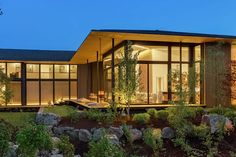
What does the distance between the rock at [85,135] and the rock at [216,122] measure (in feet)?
10.5

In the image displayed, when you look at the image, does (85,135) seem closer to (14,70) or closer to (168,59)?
(168,59)

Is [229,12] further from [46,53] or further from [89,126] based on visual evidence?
[89,126]

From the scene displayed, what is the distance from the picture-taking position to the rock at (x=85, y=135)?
855 centimetres

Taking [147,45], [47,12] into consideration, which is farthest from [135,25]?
[147,45]

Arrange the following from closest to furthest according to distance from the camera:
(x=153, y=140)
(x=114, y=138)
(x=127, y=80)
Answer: (x=153, y=140), (x=114, y=138), (x=127, y=80)

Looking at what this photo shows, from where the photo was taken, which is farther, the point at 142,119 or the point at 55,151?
the point at 142,119

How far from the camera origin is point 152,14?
76250 millimetres

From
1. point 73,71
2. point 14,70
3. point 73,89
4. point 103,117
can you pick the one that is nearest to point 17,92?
point 14,70

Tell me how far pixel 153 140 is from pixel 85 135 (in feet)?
6.12

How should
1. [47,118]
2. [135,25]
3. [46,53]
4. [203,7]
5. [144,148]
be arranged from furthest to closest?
[135,25]
[203,7]
[46,53]
[47,118]
[144,148]

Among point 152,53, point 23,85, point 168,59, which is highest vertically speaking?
point 152,53

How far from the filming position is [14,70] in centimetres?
2395

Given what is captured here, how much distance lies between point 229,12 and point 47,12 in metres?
41.6

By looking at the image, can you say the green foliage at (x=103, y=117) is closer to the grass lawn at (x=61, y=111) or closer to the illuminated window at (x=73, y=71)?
the grass lawn at (x=61, y=111)
